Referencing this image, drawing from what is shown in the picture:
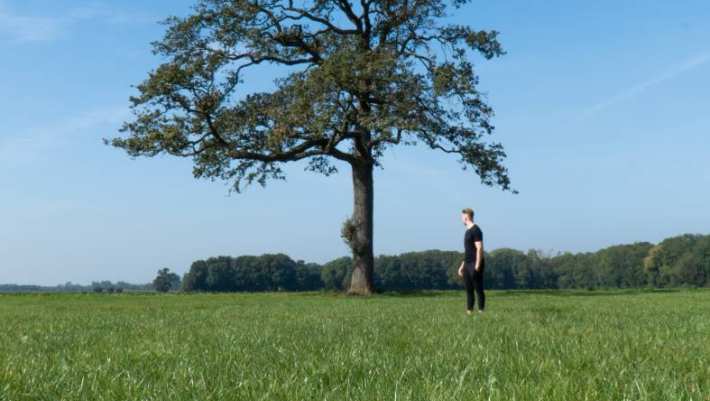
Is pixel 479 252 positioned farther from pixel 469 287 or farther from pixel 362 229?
pixel 362 229

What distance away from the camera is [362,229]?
39.2 metres

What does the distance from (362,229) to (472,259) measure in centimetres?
2301

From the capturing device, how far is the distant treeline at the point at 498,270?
11119 centimetres

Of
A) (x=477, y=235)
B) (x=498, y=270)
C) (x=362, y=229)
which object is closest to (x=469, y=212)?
(x=477, y=235)

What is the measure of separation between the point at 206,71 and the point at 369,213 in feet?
38.4

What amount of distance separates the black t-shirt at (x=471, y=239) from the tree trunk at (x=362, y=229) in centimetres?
2290

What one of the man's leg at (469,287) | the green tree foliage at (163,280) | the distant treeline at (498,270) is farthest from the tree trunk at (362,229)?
the green tree foliage at (163,280)

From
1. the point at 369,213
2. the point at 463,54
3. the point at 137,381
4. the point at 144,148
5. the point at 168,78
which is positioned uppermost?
the point at 463,54

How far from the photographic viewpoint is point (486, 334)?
8.73 metres

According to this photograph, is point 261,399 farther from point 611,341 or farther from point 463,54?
point 463,54

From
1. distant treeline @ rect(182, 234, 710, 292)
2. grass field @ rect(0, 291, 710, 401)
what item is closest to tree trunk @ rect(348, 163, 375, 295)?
grass field @ rect(0, 291, 710, 401)

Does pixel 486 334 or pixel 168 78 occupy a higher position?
pixel 168 78

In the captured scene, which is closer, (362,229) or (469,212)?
(469,212)

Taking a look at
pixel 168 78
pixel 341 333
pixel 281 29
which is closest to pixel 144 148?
pixel 168 78
